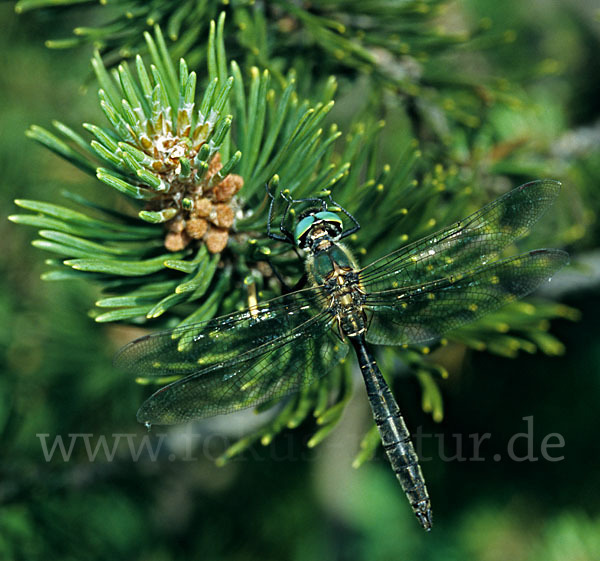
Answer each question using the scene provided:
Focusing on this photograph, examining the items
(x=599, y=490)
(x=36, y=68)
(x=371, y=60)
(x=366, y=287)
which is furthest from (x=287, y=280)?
(x=36, y=68)

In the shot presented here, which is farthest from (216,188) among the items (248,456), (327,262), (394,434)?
(248,456)

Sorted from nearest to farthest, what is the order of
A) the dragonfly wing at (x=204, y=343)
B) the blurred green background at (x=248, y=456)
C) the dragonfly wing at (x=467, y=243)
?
the dragonfly wing at (x=204, y=343), the dragonfly wing at (x=467, y=243), the blurred green background at (x=248, y=456)

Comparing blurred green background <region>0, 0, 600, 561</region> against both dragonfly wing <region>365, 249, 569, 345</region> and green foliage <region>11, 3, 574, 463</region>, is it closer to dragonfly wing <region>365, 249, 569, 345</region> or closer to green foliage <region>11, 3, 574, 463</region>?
dragonfly wing <region>365, 249, 569, 345</region>

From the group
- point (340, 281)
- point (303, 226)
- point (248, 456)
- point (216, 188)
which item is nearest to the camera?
point (216, 188)

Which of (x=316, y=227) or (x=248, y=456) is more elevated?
(x=316, y=227)

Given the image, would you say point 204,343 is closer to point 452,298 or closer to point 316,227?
point 316,227

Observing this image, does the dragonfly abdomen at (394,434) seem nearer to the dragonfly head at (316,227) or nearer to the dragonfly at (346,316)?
the dragonfly at (346,316)

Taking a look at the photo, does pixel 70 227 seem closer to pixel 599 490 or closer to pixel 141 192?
pixel 141 192

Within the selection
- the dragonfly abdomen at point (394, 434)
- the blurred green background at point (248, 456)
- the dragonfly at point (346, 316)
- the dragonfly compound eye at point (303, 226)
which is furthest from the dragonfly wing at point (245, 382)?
the blurred green background at point (248, 456)
